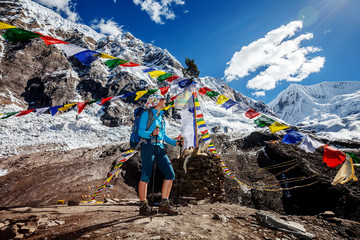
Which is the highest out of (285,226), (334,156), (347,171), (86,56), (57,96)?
(57,96)

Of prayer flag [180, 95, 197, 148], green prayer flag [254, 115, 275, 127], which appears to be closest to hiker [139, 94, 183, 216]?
prayer flag [180, 95, 197, 148]

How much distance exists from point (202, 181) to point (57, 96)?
6204cm

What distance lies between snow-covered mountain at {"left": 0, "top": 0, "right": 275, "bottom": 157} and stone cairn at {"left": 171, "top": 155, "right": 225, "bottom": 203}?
2558cm

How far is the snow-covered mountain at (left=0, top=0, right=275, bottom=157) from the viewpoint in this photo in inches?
1259

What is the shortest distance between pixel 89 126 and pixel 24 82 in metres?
33.8

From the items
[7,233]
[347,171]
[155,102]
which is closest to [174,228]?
[155,102]

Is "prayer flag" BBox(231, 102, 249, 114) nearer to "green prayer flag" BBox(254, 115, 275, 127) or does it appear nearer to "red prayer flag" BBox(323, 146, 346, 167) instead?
"green prayer flag" BBox(254, 115, 275, 127)

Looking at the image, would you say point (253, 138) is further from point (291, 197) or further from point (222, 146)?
point (291, 197)

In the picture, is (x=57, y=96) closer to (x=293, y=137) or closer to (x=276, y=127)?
(x=276, y=127)

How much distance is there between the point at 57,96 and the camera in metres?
54.5

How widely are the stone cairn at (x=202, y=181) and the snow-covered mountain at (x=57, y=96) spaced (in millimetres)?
25576

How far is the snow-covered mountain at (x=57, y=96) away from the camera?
32.0 meters

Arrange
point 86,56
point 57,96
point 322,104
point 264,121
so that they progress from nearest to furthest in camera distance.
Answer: point 86,56 < point 264,121 < point 57,96 < point 322,104

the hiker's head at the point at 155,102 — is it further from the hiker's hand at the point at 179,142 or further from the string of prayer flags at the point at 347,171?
the string of prayer flags at the point at 347,171
